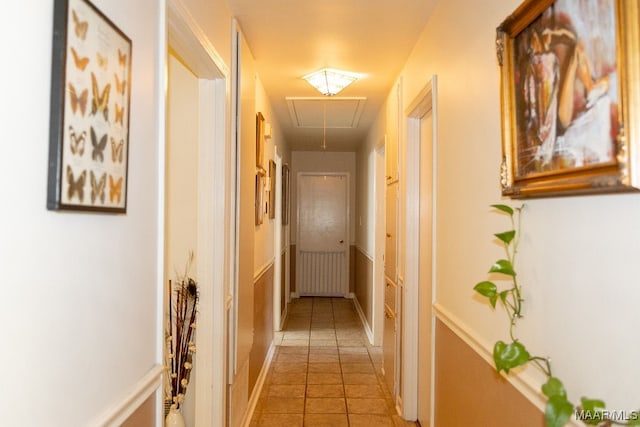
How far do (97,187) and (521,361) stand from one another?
110cm

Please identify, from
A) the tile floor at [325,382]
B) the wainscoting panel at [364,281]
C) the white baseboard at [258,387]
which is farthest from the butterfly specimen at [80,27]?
the wainscoting panel at [364,281]

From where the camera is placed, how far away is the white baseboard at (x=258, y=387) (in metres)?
3.09

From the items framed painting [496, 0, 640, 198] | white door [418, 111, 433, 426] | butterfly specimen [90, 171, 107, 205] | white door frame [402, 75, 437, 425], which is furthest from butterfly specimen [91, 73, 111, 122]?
white door frame [402, 75, 437, 425]

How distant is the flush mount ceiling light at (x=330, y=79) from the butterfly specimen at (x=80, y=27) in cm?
252

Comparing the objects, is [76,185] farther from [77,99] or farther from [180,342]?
[180,342]

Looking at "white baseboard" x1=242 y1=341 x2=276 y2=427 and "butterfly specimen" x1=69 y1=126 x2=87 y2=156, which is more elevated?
"butterfly specimen" x1=69 y1=126 x2=87 y2=156

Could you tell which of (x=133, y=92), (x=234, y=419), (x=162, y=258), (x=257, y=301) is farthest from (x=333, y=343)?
(x=133, y=92)

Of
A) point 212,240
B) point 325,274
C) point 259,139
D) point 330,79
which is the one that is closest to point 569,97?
point 212,240

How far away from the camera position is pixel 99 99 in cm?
104

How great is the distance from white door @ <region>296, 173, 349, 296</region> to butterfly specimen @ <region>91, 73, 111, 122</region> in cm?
671

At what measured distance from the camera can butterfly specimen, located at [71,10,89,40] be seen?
93cm

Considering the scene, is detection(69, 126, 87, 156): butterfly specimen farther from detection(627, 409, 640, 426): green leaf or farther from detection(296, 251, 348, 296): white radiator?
detection(296, 251, 348, 296): white radiator

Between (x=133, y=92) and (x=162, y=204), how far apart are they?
372 millimetres

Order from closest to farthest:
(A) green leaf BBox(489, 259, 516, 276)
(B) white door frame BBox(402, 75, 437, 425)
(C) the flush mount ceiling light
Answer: (A) green leaf BBox(489, 259, 516, 276), (B) white door frame BBox(402, 75, 437, 425), (C) the flush mount ceiling light
